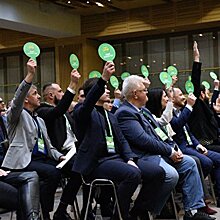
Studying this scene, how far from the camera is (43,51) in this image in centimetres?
1634

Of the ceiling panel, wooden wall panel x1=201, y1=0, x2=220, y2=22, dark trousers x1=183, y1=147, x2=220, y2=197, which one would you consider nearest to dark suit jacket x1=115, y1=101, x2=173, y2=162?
dark trousers x1=183, y1=147, x2=220, y2=197

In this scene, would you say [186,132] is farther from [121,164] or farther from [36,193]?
[36,193]

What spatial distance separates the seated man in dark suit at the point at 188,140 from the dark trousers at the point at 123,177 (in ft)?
3.90

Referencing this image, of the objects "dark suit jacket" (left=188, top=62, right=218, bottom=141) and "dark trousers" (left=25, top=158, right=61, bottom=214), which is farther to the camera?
"dark suit jacket" (left=188, top=62, right=218, bottom=141)

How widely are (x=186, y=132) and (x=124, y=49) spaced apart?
1088 cm

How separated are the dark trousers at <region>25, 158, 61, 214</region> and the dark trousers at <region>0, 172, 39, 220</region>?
37cm

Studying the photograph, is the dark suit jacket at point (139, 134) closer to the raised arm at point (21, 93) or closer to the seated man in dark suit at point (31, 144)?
the seated man in dark suit at point (31, 144)

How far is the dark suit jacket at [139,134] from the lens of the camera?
3596 millimetres

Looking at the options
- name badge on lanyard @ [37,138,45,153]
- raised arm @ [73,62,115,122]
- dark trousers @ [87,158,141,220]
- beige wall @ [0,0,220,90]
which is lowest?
dark trousers @ [87,158,141,220]

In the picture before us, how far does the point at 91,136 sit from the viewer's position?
3422 millimetres

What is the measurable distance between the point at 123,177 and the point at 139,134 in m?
0.45

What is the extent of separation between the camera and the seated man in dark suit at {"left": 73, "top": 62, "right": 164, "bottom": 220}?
329 centimetres

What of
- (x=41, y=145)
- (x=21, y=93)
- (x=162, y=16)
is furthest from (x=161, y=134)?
(x=162, y=16)

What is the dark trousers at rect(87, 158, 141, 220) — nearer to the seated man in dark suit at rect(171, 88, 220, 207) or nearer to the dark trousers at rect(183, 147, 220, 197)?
the seated man in dark suit at rect(171, 88, 220, 207)
